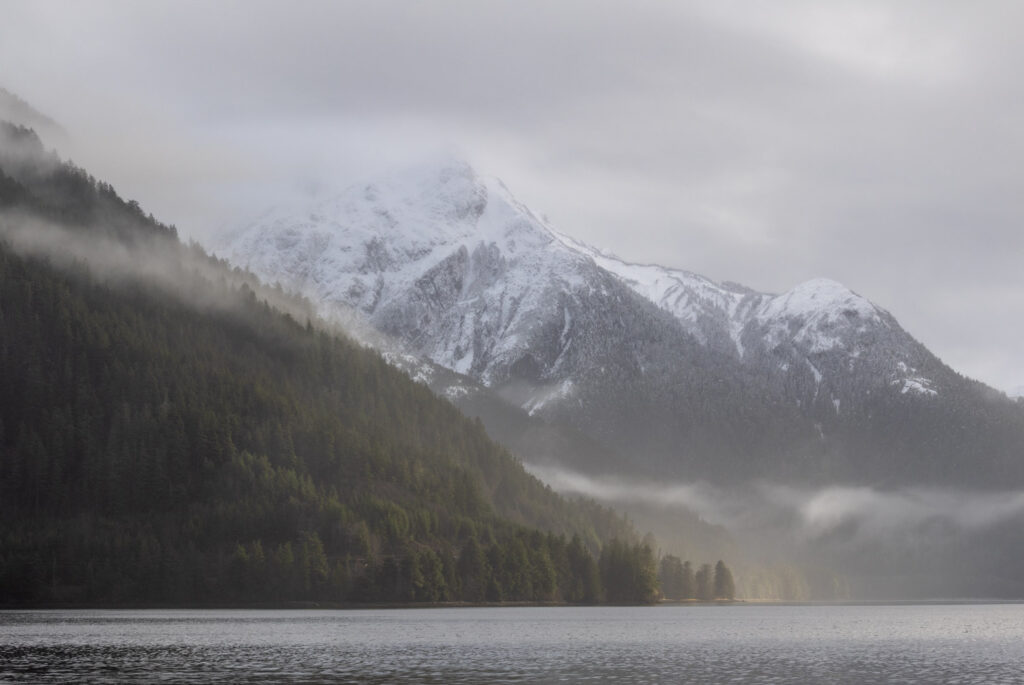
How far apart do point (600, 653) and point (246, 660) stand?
1680 inches

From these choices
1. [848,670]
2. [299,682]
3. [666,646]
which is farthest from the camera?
[666,646]

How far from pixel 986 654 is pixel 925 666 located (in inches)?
955

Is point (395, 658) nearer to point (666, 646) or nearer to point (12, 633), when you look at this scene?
point (666, 646)

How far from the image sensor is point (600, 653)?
155500mm

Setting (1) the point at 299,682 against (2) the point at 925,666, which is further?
(2) the point at 925,666

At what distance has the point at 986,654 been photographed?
515ft

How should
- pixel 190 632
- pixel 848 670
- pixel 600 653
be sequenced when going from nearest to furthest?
pixel 848 670 < pixel 600 653 < pixel 190 632

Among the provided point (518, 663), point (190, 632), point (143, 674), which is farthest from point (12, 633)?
point (518, 663)

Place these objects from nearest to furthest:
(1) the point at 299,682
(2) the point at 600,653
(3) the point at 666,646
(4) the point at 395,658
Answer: (1) the point at 299,682, (4) the point at 395,658, (2) the point at 600,653, (3) the point at 666,646

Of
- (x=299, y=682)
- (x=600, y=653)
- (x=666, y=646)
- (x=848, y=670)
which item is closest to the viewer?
(x=299, y=682)

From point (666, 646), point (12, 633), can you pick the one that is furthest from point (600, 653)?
point (12, 633)

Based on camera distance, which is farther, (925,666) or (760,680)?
(925,666)

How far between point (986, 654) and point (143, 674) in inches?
3883

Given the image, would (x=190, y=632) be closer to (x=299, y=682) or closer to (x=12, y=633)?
(x=12, y=633)
